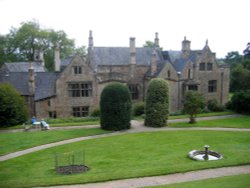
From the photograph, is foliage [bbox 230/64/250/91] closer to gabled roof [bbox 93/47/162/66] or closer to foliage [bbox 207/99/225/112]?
foliage [bbox 207/99/225/112]

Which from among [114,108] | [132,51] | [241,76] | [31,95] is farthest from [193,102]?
[241,76]

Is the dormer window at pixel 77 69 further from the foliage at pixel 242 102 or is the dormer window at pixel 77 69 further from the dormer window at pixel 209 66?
the foliage at pixel 242 102

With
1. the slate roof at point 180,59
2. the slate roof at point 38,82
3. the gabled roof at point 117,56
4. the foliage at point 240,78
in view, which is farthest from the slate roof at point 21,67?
the foliage at point 240,78

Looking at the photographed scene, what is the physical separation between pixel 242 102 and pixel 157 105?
13.8m

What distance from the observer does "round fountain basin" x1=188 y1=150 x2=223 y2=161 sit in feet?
58.9

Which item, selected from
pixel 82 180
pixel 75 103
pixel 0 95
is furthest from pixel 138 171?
pixel 75 103

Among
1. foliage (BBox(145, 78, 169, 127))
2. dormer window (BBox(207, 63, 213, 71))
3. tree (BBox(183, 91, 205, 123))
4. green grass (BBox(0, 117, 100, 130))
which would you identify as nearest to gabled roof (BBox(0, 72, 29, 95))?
green grass (BBox(0, 117, 100, 130))

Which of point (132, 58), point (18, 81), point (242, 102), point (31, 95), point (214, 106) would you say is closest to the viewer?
point (31, 95)

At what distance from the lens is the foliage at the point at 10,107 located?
29.4 meters

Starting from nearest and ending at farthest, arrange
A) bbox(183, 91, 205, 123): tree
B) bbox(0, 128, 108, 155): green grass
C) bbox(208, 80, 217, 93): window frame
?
1. bbox(0, 128, 108, 155): green grass
2. bbox(183, 91, 205, 123): tree
3. bbox(208, 80, 217, 93): window frame

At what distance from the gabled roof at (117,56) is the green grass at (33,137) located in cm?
1582

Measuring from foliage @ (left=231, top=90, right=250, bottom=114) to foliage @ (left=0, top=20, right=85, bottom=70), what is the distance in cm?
4151

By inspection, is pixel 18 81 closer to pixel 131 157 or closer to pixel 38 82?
pixel 38 82

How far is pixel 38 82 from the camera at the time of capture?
36438 millimetres
